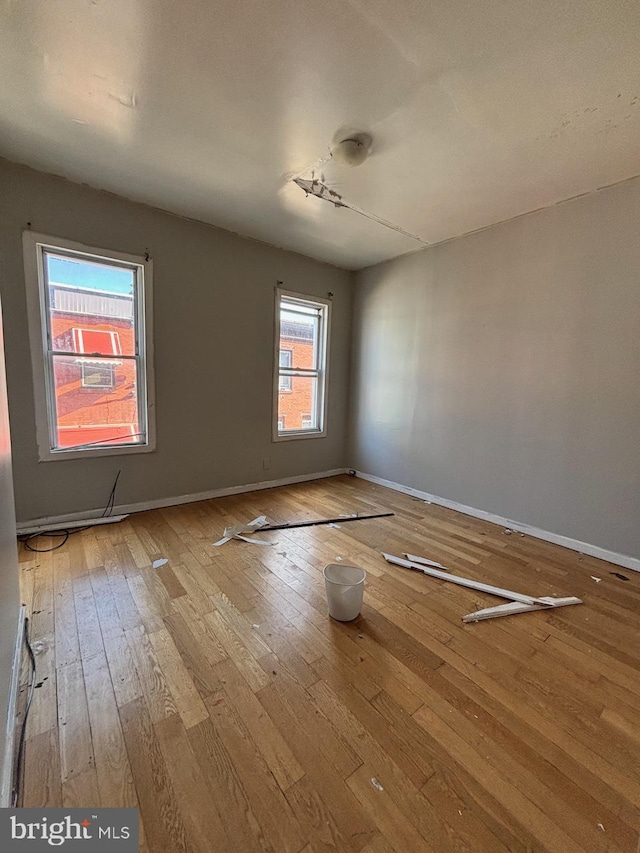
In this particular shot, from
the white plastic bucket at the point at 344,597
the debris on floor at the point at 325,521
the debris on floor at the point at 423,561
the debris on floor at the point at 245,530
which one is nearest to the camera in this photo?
the white plastic bucket at the point at 344,597

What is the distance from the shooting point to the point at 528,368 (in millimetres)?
2922

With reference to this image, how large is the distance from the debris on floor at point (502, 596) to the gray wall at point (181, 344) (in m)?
2.31

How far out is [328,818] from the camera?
3.15ft

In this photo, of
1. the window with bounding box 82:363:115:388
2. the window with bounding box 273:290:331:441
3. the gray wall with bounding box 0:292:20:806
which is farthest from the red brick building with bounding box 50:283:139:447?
the window with bounding box 273:290:331:441

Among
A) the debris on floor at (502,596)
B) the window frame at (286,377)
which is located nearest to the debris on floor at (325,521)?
the debris on floor at (502,596)

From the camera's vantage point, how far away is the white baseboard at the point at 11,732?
3.11ft

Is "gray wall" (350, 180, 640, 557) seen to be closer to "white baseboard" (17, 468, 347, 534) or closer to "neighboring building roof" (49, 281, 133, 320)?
"white baseboard" (17, 468, 347, 534)

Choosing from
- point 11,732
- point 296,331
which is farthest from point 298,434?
point 11,732

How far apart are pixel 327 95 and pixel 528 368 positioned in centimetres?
246

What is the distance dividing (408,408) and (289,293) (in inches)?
76.7

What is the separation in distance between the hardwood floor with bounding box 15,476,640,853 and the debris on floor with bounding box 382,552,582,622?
65 millimetres

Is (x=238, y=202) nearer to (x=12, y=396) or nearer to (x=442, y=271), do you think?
(x=442, y=271)

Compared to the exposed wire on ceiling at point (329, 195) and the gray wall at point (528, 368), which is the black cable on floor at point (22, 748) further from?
the gray wall at point (528, 368)

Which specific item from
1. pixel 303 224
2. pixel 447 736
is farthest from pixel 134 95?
pixel 447 736
